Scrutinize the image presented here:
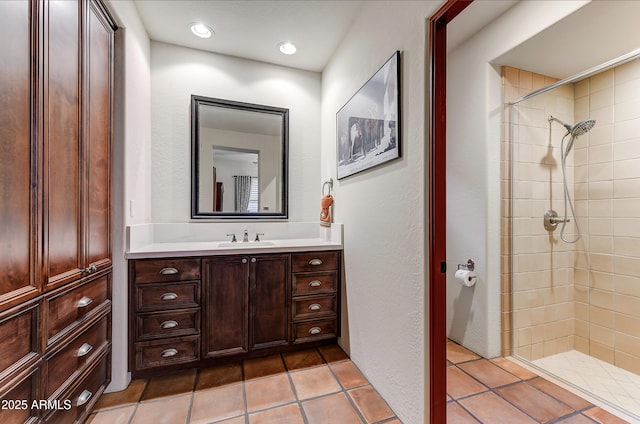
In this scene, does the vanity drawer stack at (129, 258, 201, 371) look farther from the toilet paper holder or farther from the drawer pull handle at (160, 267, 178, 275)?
the toilet paper holder

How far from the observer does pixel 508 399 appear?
1.51 metres

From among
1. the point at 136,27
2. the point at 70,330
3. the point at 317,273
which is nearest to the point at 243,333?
the point at 317,273

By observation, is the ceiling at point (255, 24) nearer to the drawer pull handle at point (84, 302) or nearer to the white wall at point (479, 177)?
the white wall at point (479, 177)

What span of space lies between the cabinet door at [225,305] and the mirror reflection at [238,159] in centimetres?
66

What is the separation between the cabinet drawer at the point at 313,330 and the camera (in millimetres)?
2029

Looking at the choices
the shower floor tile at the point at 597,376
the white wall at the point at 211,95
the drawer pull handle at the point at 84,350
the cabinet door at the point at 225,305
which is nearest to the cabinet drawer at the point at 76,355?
the drawer pull handle at the point at 84,350

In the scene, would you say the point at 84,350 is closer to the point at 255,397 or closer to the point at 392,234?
the point at 255,397

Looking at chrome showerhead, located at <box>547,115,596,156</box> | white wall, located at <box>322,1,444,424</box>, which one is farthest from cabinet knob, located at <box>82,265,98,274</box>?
chrome showerhead, located at <box>547,115,596,156</box>

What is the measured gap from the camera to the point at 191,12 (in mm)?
1872

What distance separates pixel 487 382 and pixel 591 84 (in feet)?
7.58

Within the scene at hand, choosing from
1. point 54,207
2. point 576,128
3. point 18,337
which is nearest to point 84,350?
point 18,337

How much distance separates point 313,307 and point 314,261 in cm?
36

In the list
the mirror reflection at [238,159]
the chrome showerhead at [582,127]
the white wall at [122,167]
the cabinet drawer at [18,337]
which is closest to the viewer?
the cabinet drawer at [18,337]

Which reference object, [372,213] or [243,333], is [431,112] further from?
[243,333]
